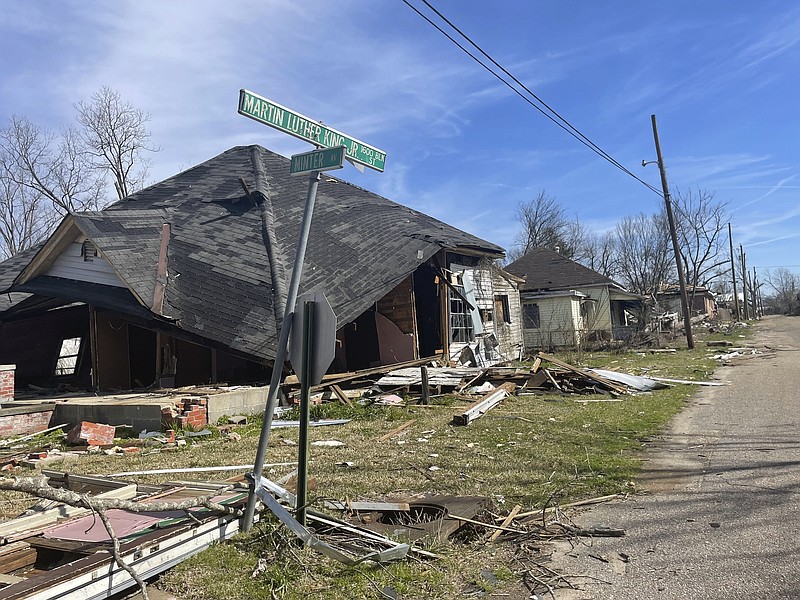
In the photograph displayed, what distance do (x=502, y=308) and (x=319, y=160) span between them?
68.3 feet

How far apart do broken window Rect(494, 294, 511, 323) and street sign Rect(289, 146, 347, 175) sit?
19679mm

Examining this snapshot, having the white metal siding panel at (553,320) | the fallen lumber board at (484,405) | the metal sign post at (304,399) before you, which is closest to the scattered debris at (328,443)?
the fallen lumber board at (484,405)

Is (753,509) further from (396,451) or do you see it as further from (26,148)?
(26,148)

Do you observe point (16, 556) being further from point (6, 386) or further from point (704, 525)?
point (6, 386)

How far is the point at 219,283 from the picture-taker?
14.3m

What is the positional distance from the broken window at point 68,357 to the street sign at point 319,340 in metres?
15.5

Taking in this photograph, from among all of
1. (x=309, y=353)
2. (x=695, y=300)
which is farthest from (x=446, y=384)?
(x=695, y=300)

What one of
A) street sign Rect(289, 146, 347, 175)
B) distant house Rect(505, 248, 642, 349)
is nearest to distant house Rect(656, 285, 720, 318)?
distant house Rect(505, 248, 642, 349)

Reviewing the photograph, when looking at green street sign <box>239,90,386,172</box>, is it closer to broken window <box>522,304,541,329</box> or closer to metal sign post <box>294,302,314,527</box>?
metal sign post <box>294,302,314,527</box>

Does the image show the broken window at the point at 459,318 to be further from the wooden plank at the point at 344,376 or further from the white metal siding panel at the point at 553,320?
the white metal siding panel at the point at 553,320

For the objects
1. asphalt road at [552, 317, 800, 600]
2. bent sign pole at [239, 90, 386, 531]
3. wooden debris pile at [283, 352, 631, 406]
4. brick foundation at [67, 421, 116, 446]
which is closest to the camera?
asphalt road at [552, 317, 800, 600]

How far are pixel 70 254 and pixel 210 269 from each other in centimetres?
412

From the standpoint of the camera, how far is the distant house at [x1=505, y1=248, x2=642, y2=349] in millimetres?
31844

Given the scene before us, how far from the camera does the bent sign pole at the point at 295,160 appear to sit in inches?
189
